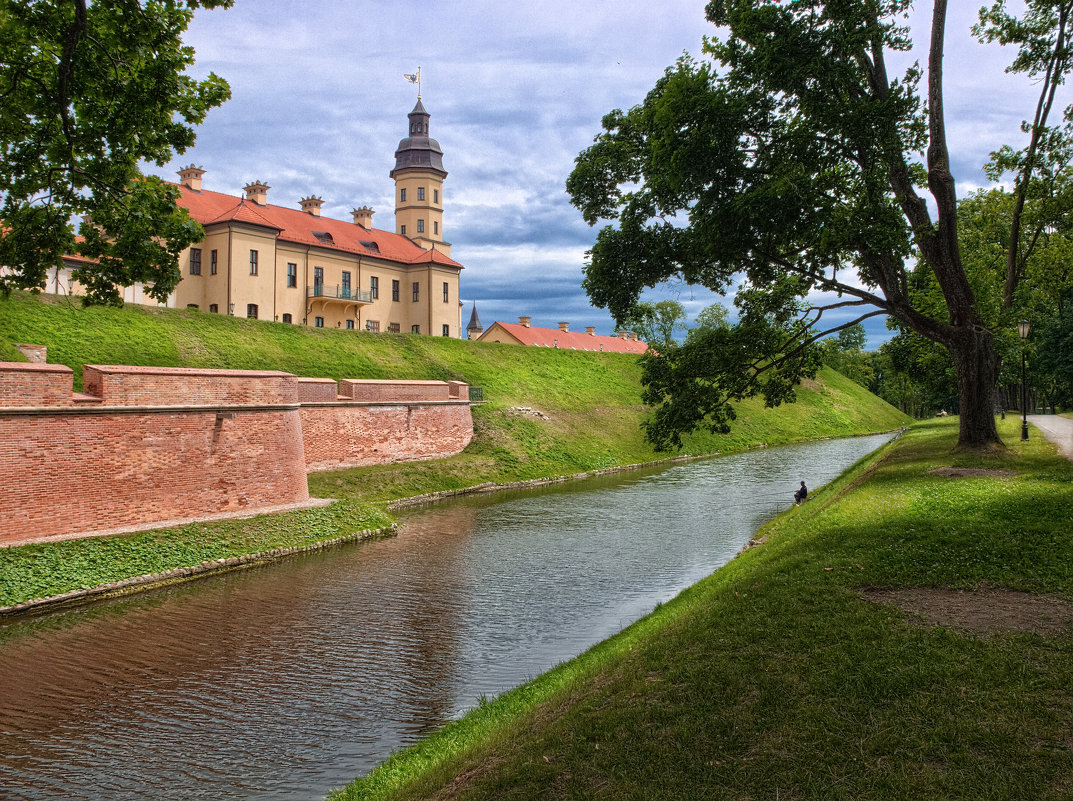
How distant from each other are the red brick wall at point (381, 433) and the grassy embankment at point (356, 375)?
0.78m

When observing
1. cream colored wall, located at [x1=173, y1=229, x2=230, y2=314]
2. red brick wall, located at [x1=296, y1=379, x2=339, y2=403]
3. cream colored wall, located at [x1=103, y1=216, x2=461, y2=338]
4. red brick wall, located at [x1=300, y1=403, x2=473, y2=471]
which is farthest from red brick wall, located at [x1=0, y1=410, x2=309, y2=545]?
cream colored wall, located at [x1=173, y1=229, x2=230, y2=314]

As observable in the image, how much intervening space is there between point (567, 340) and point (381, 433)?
47.8 m

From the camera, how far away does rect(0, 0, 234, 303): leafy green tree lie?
314 inches

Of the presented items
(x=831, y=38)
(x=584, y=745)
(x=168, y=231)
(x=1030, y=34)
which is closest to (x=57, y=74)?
(x=168, y=231)

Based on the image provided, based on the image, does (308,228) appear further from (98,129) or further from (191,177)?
(98,129)

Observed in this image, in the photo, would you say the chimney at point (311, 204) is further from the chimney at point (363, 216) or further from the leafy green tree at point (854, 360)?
the leafy green tree at point (854, 360)

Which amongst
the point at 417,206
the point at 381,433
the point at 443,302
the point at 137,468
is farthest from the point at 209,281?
the point at 137,468

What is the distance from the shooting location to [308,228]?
157 feet

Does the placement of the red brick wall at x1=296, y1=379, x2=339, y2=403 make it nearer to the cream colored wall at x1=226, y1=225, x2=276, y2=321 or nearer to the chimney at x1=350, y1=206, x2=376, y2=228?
the cream colored wall at x1=226, y1=225, x2=276, y2=321

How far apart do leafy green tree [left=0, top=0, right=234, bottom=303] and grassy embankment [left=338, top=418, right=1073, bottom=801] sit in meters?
7.52

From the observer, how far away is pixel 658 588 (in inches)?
591

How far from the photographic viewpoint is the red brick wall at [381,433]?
1054 inches

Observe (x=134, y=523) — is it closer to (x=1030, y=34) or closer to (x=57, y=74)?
(x=57, y=74)

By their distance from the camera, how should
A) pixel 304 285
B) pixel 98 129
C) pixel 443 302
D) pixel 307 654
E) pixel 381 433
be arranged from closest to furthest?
pixel 98 129, pixel 307 654, pixel 381 433, pixel 304 285, pixel 443 302
